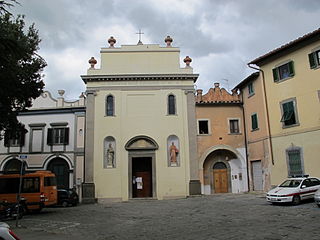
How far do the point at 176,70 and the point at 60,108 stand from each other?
10.4 m

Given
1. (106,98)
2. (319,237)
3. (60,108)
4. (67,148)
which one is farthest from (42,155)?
(319,237)

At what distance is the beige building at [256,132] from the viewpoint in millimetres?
23359

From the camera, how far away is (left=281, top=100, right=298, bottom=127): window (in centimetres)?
2078

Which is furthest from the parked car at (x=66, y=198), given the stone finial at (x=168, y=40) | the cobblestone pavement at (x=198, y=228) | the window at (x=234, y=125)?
the stone finial at (x=168, y=40)

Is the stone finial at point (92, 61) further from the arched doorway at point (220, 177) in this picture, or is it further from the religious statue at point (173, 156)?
the arched doorway at point (220, 177)

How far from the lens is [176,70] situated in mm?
27578

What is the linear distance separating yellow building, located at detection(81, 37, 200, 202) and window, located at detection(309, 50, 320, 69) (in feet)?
31.8

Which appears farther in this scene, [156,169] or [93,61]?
[93,61]

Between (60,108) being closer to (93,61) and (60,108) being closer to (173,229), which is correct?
(93,61)

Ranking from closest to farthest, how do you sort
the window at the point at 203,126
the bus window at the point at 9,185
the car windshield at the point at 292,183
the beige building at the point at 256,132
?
1. the car windshield at the point at 292,183
2. the bus window at the point at 9,185
3. the beige building at the point at 256,132
4. the window at the point at 203,126

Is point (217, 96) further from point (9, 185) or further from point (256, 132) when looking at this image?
point (9, 185)

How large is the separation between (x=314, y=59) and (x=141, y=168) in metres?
14.9

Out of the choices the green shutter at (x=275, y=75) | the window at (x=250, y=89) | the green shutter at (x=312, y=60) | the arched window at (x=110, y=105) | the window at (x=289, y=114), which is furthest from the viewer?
the arched window at (x=110, y=105)

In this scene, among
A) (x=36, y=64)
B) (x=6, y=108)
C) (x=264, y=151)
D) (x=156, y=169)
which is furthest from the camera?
(x=156, y=169)
